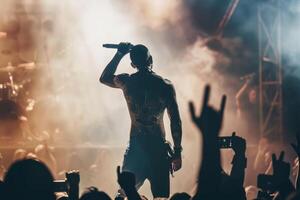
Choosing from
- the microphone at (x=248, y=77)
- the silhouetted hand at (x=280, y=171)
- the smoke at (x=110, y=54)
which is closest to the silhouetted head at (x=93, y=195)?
the silhouetted hand at (x=280, y=171)

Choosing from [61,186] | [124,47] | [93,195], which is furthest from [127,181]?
[124,47]

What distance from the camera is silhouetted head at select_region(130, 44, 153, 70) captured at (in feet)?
Answer: 18.0

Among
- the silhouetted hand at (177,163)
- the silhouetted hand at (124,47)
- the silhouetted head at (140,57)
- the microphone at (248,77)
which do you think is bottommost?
the silhouetted hand at (177,163)

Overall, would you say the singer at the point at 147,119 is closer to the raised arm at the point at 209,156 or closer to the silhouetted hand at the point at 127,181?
the silhouetted hand at the point at 127,181

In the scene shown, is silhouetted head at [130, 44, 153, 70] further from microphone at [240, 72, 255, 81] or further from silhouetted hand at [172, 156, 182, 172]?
microphone at [240, 72, 255, 81]

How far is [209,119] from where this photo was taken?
2861 mm

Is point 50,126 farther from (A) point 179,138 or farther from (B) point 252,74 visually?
(A) point 179,138

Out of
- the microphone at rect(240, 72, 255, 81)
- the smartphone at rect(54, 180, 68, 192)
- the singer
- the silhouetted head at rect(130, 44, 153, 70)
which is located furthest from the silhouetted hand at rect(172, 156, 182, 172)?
the microphone at rect(240, 72, 255, 81)

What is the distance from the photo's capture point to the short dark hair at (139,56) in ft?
A: 18.0

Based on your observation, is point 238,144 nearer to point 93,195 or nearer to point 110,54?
point 93,195

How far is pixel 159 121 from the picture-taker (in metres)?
5.55

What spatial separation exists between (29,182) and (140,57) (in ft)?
9.04

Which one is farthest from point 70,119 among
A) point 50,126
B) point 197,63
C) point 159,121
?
point 159,121

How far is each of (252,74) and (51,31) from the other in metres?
6.30
